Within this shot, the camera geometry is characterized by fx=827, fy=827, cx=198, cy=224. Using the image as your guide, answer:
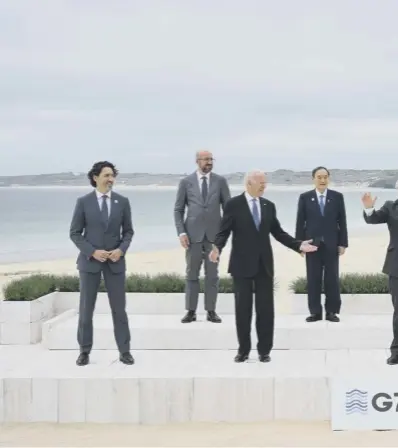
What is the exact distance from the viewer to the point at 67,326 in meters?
6.65

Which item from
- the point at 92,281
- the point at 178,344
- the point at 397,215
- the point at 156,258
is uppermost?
the point at 397,215

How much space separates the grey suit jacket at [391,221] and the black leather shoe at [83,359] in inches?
85.4

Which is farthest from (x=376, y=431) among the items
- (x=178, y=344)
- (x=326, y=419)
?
(x=178, y=344)

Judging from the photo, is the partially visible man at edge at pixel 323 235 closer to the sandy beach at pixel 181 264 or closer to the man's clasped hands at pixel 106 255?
the man's clasped hands at pixel 106 255

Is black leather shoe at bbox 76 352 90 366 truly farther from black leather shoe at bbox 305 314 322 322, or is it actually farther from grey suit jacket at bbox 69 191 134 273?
black leather shoe at bbox 305 314 322 322

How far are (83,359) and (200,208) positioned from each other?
1.69 metres

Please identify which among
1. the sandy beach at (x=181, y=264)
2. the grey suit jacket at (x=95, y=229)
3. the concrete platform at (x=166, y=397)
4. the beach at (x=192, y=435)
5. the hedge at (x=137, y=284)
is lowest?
the sandy beach at (x=181, y=264)

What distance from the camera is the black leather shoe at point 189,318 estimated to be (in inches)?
271

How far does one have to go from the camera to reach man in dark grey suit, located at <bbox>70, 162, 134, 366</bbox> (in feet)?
18.9

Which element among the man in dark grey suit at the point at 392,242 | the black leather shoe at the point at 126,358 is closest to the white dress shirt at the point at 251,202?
the man in dark grey suit at the point at 392,242

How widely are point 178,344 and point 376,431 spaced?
2.06 metres

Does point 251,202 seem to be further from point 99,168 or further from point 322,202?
point 322,202

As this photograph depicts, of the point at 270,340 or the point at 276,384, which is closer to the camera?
the point at 276,384

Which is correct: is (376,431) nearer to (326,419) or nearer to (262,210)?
(326,419)
